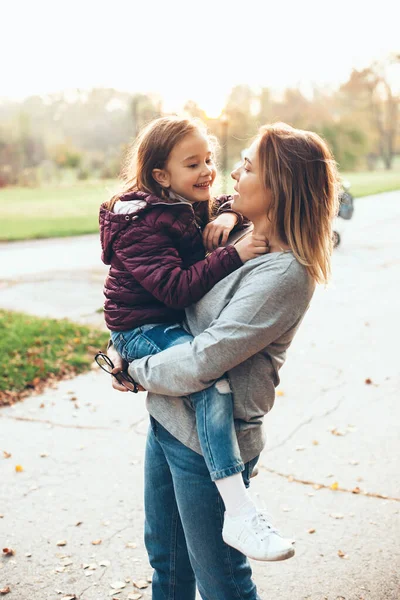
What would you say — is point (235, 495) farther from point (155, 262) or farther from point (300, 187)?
point (300, 187)

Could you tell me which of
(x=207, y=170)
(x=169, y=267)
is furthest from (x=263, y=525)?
(x=207, y=170)

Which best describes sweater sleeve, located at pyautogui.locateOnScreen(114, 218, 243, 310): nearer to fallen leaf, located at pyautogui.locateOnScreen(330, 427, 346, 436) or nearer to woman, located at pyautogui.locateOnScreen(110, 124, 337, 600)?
woman, located at pyautogui.locateOnScreen(110, 124, 337, 600)

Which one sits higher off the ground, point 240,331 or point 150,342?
point 240,331

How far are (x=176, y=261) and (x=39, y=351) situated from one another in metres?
4.63

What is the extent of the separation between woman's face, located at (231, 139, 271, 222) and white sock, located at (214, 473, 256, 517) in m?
0.75

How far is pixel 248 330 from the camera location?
1.89 meters

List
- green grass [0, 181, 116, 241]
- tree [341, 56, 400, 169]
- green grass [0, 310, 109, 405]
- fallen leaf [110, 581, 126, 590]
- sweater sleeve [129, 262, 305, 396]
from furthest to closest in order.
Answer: tree [341, 56, 400, 169]
green grass [0, 181, 116, 241]
green grass [0, 310, 109, 405]
fallen leaf [110, 581, 126, 590]
sweater sleeve [129, 262, 305, 396]

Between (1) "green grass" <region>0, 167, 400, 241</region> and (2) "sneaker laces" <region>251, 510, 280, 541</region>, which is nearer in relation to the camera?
(2) "sneaker laces" <region>251, 510, 280, 541</region>

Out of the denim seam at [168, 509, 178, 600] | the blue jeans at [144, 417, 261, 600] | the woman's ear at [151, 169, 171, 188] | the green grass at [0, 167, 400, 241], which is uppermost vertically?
the woman's ear at [151, 169, 171, 188]

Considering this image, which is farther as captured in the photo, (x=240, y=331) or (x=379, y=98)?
(x=379, y=98)

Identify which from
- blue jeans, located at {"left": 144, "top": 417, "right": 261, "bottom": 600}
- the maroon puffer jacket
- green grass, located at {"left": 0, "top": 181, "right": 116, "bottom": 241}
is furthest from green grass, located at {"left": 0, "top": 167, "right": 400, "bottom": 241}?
blue jeans, located at {"left": 144, "top": 417, "right": 261, "bottom": 600}

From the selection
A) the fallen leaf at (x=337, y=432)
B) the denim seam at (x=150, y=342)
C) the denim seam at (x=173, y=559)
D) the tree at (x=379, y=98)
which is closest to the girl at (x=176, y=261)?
the denim seam at (x=150, y=342)

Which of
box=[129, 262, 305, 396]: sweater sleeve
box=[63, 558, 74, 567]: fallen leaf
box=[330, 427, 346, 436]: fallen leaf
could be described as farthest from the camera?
box=[330, 427, 346, 436]: fallen leaf

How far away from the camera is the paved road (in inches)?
126
